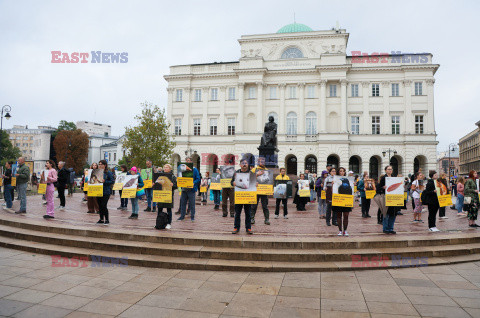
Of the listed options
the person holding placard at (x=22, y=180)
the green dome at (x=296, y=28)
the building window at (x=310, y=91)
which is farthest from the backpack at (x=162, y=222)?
the green dome at (x=296, y=28)

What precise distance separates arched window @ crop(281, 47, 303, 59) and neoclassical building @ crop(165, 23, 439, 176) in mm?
150

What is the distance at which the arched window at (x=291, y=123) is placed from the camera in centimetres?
4481

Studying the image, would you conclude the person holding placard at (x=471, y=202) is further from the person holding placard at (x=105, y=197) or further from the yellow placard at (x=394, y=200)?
the person holding placard at (x=105, y=197)

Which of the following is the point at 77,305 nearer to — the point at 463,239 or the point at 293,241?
the point at 293,241

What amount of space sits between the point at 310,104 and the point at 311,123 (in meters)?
2.76

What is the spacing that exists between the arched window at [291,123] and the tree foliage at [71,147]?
43.4 metres

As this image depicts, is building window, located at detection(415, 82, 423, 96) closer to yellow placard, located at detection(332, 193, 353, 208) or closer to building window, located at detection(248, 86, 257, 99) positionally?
building window, located at detection(248, 86, 257, 99)

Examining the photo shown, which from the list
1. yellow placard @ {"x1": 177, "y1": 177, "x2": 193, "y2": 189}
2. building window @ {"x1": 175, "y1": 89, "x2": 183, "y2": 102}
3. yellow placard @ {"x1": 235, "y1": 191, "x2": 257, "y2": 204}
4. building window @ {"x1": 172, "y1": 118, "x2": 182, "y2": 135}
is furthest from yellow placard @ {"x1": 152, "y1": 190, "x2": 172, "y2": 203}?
building window @ {"x1": 175, "y1": 89, "x2": 183, "y2": 102}

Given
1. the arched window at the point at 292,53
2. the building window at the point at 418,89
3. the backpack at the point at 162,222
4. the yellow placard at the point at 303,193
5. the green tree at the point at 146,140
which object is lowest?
the backpack at the point at 162,222

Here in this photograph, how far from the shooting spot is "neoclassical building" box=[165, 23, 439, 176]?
137ft

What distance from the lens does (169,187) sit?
9.22 m

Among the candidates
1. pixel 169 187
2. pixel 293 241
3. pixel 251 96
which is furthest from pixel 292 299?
pixel 251 96

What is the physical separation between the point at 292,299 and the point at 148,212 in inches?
371

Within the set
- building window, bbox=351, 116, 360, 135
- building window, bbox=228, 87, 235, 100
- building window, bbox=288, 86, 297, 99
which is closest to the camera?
building window, bbox=351, 116, 360, 135
